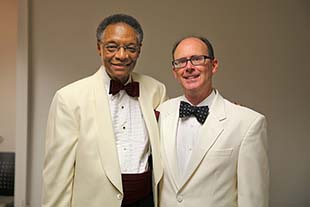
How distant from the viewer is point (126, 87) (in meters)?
1.77

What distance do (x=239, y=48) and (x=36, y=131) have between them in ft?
5.94

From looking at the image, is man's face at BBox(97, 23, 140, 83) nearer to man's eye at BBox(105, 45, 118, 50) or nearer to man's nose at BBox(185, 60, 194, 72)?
man's eye at BBox(105, 45, 118, 50)

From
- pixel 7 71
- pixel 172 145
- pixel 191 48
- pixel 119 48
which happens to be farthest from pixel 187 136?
pixel 7 71

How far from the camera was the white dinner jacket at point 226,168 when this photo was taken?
1524mm

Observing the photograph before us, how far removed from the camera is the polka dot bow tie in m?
1.66

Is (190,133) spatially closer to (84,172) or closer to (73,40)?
(84,172)

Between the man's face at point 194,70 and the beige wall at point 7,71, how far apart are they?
7.21 ft

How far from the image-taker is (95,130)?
163 cm

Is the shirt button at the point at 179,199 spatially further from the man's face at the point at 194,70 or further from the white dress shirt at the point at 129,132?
the man's face at the point at 194,70

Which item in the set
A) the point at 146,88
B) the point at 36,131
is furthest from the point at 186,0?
the point at 36,131

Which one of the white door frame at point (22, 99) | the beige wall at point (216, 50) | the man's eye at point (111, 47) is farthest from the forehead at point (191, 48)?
the white door frame at point (22, 99)

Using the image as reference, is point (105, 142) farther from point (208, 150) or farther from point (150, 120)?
point (208, 150)

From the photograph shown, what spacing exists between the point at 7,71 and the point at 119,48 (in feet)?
6.75

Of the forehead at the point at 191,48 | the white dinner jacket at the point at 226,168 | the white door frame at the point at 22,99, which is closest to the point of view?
the white dinner jacket at the point at 226,168
